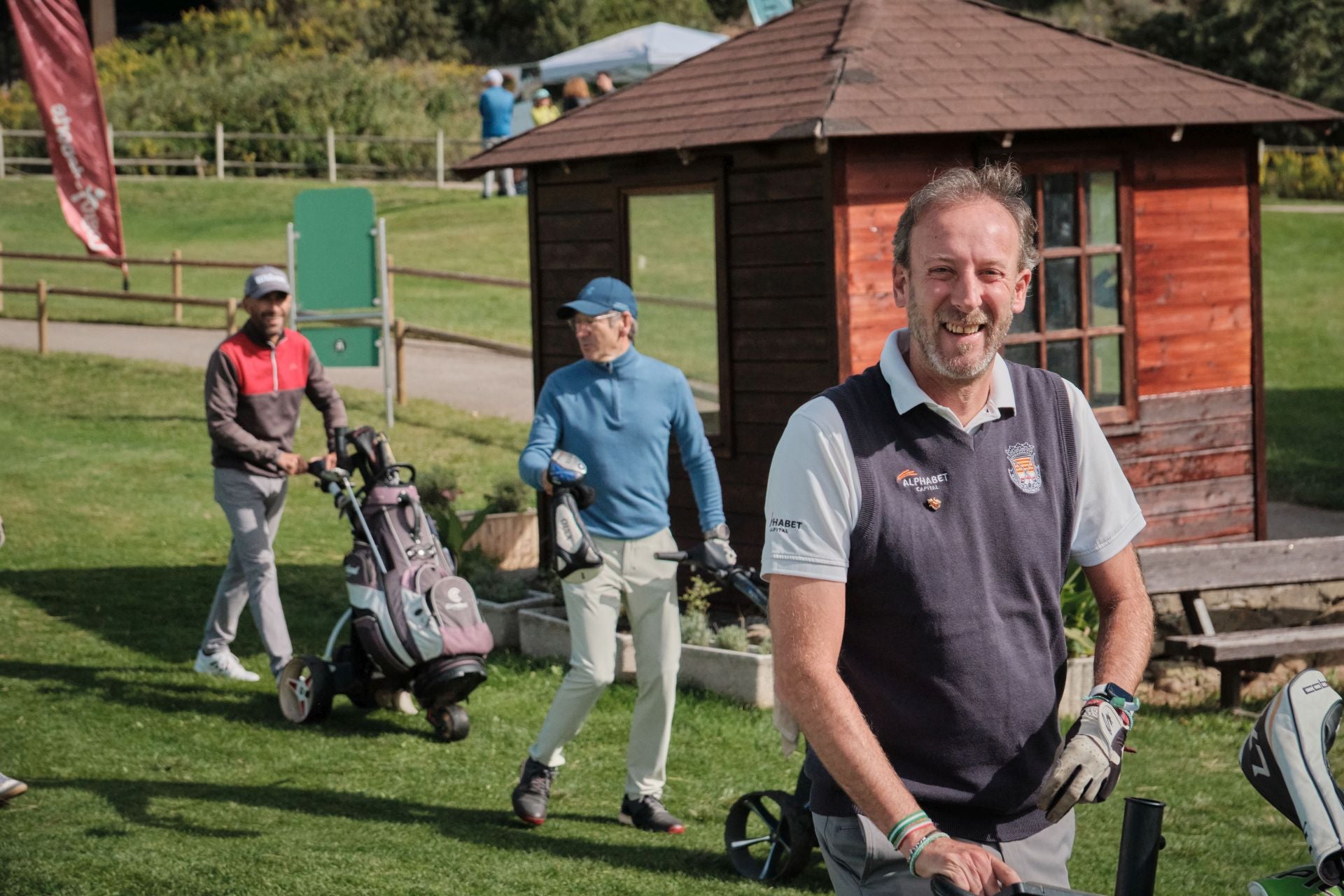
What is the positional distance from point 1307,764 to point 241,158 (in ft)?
111

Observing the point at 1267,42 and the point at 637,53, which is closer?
the point at 637,53

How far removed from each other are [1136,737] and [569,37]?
42765 millimetres

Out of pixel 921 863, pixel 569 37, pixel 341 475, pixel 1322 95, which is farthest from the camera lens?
pixel 569 37

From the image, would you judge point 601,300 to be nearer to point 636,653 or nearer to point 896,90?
point 636,653

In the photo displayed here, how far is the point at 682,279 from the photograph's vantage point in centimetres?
941

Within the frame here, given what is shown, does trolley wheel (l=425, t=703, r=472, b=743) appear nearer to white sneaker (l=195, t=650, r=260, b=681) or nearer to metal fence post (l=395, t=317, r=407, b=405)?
white sneaker (l=195, t=650, r=260, b=681)

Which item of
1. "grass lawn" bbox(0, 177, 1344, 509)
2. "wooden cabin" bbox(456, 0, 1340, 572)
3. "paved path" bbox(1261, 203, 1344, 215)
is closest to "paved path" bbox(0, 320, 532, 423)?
"grass lawn" bbox(0, 177, 1344, 509)

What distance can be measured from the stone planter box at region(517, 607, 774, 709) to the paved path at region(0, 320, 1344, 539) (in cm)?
704

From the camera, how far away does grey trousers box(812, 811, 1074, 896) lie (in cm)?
277

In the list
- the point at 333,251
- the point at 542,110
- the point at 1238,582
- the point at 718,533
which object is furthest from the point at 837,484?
the point at 542,110

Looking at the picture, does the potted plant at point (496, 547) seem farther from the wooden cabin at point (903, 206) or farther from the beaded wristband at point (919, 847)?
the beaded wristband at point (919, 847)

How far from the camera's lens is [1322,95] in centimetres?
3092

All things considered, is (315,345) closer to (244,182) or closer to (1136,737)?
(1136,737)

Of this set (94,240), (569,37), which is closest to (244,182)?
(569,37)
